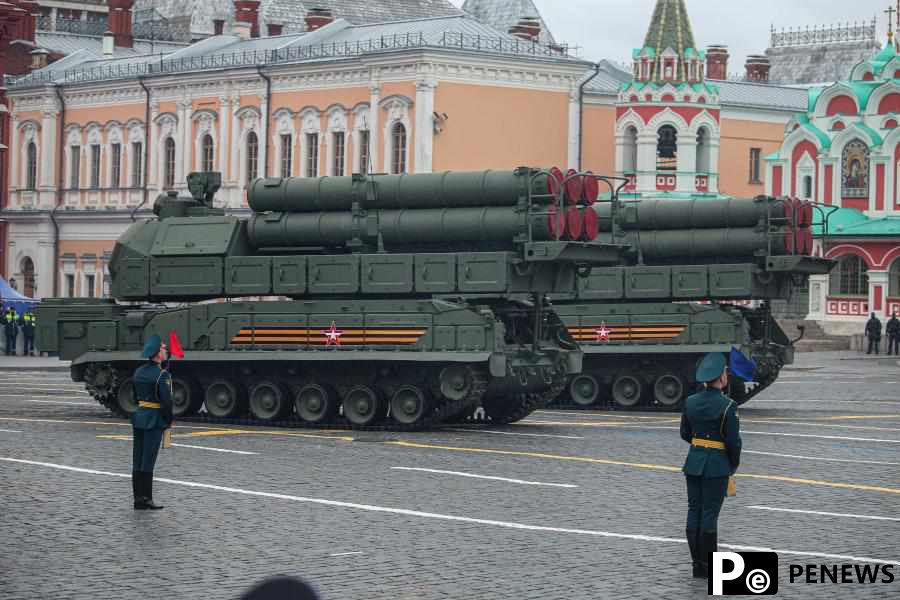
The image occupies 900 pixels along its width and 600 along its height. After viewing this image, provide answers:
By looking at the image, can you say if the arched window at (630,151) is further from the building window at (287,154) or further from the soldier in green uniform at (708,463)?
the soldier in green uniform at (708,463)

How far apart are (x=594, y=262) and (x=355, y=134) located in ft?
101

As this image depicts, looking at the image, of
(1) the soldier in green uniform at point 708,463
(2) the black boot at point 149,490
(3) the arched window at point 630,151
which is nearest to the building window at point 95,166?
(3) the arched window at point 630,151

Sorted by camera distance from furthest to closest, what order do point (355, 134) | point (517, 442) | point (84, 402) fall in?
point (355, 134), point (84, 402), point (517, 442)

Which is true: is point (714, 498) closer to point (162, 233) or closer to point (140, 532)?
point (140, 532)

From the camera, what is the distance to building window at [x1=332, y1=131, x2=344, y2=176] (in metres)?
56.1


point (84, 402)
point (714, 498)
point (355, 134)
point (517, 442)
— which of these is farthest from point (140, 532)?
point (355, 134)

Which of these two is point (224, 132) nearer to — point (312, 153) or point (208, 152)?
point (208, 152)

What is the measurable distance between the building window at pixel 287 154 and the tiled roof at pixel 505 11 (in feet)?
119

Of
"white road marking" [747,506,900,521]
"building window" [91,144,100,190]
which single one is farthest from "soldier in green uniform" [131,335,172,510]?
"building window" [91,144,100,190]

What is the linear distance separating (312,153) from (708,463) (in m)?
45.0

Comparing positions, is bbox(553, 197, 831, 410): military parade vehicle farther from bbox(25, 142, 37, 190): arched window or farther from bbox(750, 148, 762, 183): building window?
bbox(25, 142, 37, 190): arched window

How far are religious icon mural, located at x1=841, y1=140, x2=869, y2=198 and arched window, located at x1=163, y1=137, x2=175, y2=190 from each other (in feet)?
70.2

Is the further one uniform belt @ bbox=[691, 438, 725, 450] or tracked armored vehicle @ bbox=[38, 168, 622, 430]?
tracked armored vehicle @ bbox=[38, 168, 622, 430]

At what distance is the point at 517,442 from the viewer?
22.7m
